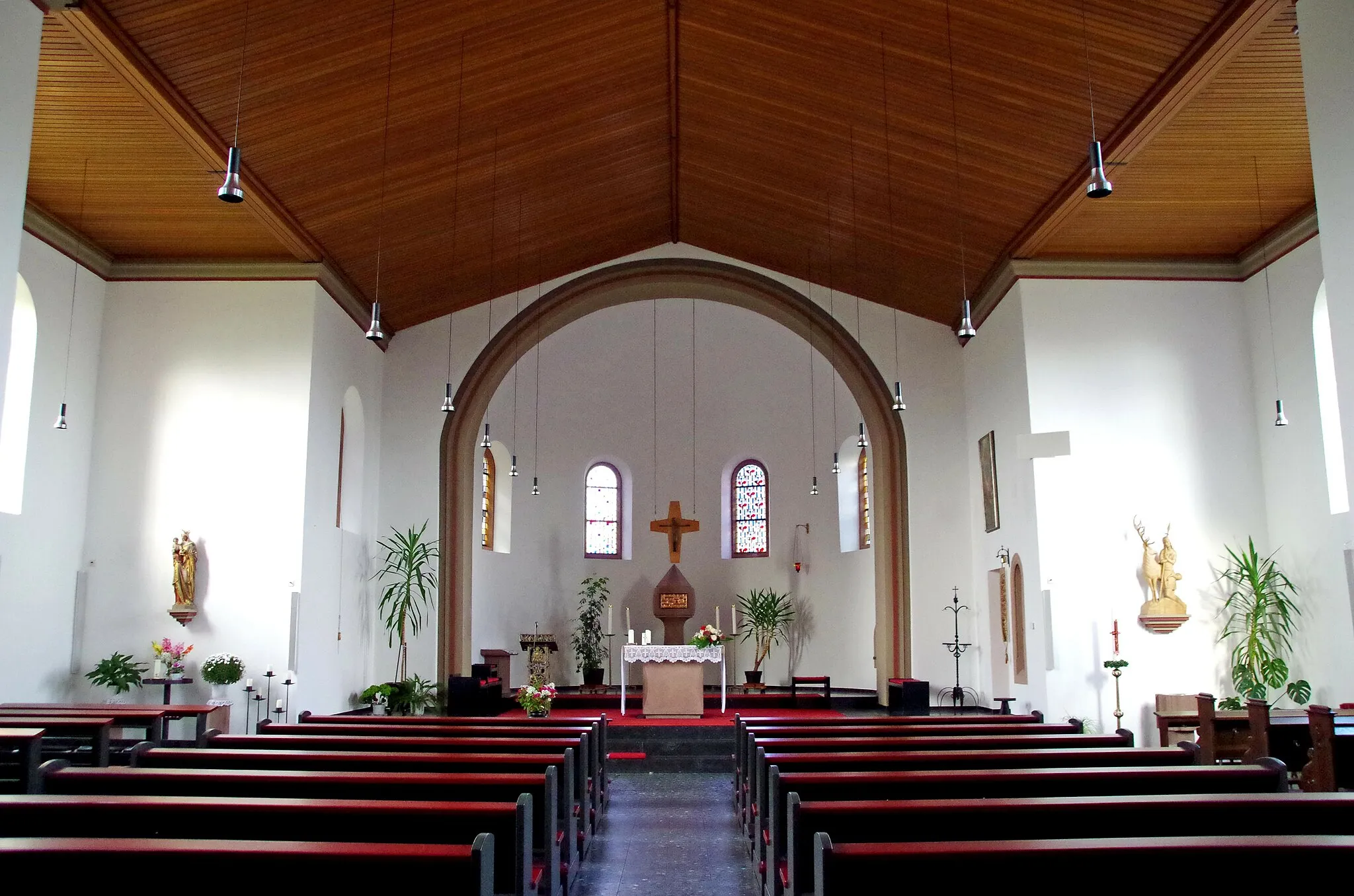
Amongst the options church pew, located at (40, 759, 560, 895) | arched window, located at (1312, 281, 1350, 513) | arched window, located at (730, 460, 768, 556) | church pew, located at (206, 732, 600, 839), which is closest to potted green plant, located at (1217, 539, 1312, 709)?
arched window, located at (1312, 281, 1350, 513)

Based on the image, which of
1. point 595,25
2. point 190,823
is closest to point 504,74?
point 595,25

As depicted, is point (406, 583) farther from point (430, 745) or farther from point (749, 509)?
point (430, 745)

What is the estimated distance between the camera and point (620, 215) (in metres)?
13.3

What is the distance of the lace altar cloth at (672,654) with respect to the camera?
12.9 m

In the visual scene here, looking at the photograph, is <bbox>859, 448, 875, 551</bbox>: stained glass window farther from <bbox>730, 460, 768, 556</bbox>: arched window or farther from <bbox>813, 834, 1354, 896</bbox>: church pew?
<bbox>813, 834, 1354, 896</bbox>: church pew

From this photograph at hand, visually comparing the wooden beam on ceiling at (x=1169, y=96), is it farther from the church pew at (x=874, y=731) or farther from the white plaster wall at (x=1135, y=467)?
the church pew at (x=874, y=731)

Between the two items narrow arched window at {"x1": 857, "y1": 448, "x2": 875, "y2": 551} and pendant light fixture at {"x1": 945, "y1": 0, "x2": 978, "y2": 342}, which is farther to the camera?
narrow arched window at {"x1": 857, "y1": 448, "x2": 875, "y2": 551}

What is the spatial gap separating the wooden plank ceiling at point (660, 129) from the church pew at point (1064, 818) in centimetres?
540

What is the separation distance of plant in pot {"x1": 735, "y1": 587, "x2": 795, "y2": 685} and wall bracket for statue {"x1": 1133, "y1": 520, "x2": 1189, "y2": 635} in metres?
6.59

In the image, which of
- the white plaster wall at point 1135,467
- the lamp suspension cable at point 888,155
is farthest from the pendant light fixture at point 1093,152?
the white plaster wall at point 1135,467

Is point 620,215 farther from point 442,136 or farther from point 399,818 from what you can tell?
point 399,818

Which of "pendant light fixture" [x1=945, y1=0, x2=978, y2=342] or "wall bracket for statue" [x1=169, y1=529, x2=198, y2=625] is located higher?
"pendant light fixture" [x1=945, y1=0, x2=978, y2=342]

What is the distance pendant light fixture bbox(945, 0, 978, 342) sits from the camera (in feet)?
26.2

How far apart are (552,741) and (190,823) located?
9.77 ft
